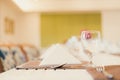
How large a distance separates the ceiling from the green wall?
1.71 ft

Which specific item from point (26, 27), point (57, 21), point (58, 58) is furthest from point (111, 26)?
point (58, 58)

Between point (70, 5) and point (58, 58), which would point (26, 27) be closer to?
point (70, 5)

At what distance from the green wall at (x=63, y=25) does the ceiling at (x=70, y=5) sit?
52 cm

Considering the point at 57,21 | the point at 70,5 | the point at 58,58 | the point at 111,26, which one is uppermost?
the point at 70,5

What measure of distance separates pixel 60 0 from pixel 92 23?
1436 millimetres

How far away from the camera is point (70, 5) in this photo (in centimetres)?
582

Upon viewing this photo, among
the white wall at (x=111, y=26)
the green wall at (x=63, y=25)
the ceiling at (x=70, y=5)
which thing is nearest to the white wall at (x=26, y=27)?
the green wall at (x=63, y=25)

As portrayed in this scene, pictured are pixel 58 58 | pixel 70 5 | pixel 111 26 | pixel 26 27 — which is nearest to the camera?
pixel 58 58

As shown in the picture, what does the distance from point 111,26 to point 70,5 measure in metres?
1.25

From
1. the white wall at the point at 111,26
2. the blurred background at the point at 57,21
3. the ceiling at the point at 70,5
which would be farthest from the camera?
the white wall at the point at 111,26

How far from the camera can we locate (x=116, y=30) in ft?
20.7

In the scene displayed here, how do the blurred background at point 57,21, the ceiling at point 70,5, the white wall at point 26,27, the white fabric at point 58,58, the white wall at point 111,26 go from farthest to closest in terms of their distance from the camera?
the white wall at point 26,27 → the white wall at point 111,26 → the blurred background at point 57,21 → the ceiling at point 70,5 → the white fabric at point 58,58

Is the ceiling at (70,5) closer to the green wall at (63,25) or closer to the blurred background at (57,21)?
the blurred background at (57,21)

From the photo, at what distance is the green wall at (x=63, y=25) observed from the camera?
6565 millimetres
